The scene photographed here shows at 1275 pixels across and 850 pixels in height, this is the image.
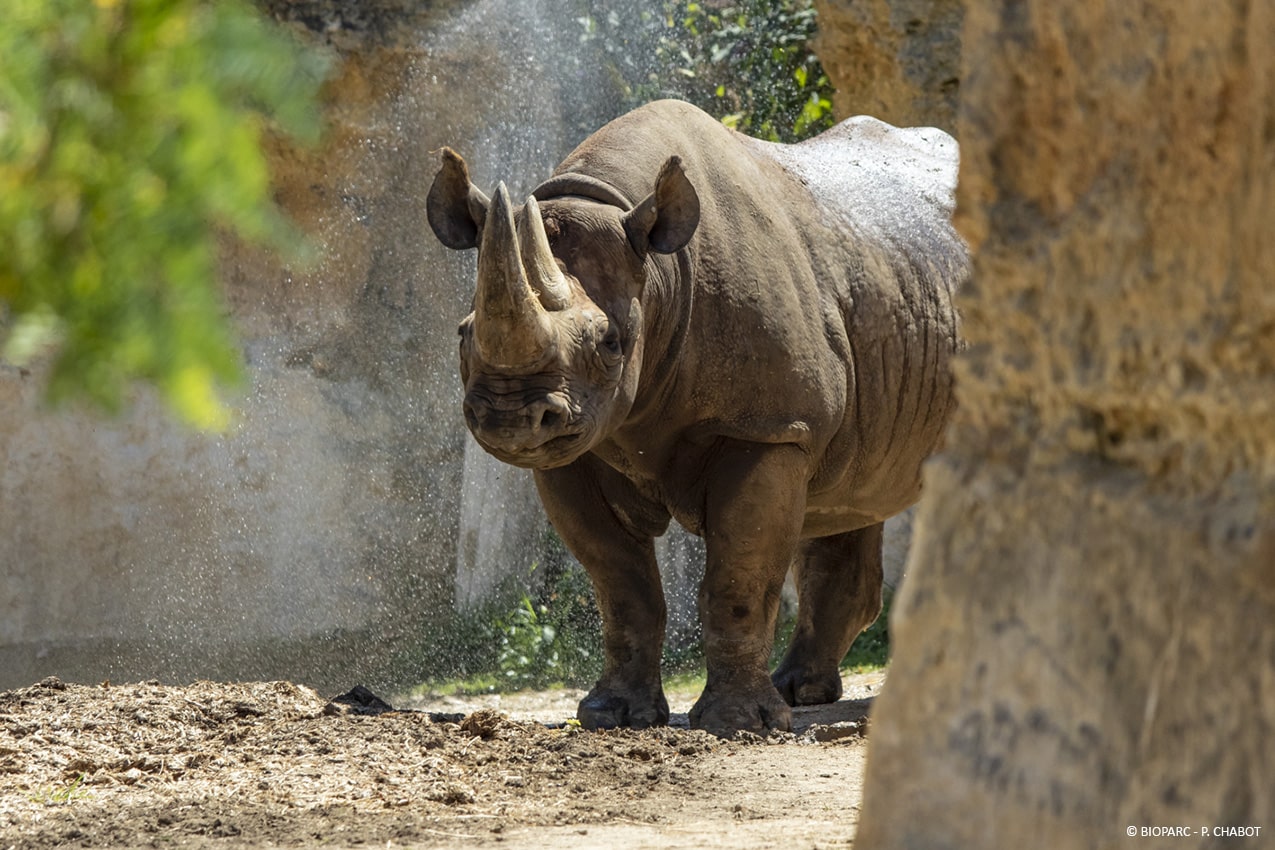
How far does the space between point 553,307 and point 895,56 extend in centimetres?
555

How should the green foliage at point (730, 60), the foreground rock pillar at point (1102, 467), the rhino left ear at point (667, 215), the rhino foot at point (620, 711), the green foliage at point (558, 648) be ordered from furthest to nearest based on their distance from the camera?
the green foliage at point (730, 60) → the green foliage at point (558, 648) → the rhino foot at point (620, 711) → the rhino left ear at point (667, 215) → the foreground rock pillar at point (1102, 467)

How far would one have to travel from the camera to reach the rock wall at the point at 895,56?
10.8 meters

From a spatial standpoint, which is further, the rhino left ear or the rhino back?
the rhino back

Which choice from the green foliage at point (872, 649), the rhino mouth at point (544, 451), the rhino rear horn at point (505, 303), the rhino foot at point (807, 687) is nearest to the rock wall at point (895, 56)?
the green foliage at point (872, 649)

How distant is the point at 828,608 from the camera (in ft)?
27.2

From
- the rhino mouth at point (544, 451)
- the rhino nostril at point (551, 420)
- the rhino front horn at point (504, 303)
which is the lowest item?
the rhino mouth at point (544, 451)

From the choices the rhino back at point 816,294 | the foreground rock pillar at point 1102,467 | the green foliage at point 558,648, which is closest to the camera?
the foreground rock pillar at point 1102,467

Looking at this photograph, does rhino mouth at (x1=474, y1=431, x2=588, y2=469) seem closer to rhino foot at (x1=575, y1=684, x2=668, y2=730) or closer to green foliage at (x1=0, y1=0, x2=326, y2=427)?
rhino foot at (x1=575, y1=684, x2=668, y2=730)

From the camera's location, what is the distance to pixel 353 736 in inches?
230

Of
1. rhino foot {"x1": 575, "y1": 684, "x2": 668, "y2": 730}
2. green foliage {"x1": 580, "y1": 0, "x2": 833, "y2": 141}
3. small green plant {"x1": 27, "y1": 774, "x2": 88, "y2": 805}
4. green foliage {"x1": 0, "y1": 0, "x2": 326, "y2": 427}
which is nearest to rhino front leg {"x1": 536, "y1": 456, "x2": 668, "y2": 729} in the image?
rhino foot {"x1": 575, "y1": 684, "x2": 668, "y2": 730}

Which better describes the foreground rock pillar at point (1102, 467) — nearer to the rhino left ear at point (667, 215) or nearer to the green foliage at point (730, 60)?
the rhino left ear at point (667, 215)

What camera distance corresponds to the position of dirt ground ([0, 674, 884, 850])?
4523 mm

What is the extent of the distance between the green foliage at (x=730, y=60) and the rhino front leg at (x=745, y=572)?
5.66 m

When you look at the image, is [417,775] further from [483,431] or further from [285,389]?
[285,389]
